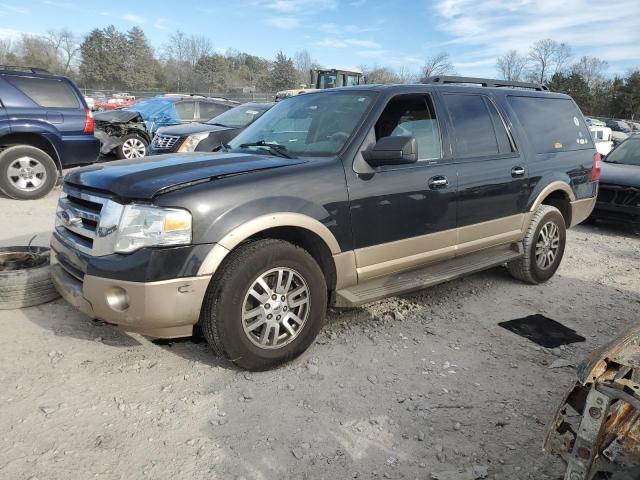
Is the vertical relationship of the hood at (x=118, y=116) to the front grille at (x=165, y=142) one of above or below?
above

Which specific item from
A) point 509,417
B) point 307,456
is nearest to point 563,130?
point 509,417

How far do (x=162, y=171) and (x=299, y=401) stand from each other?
1.67 meters

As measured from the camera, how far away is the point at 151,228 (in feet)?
9.48

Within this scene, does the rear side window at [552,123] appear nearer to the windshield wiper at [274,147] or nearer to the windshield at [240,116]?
the windshield wiper at [274,147]

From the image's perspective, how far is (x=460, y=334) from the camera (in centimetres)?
411

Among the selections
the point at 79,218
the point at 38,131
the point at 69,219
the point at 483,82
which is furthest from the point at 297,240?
the point at 38,131

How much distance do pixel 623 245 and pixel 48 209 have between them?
870 cm

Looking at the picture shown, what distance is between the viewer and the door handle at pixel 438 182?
400cm

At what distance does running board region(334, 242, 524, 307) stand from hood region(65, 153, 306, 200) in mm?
1037

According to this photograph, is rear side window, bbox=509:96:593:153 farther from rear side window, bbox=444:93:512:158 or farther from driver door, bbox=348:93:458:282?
driver door, bbox=348:93:458:282

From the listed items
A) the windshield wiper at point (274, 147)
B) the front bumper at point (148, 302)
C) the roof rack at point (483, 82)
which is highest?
the roof rack at point (483, 82)

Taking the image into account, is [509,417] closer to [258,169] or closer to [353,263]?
[353,263]

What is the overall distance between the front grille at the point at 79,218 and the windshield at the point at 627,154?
366 inches

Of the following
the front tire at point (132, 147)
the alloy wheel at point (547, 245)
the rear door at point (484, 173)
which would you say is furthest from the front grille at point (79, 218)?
the front tire at point (132, 147)
